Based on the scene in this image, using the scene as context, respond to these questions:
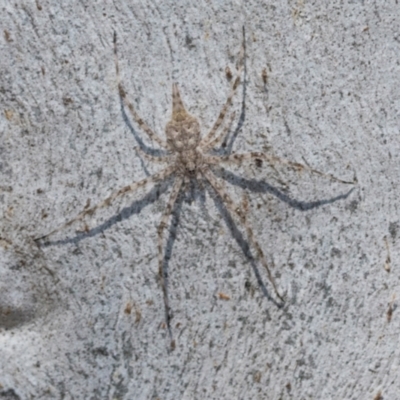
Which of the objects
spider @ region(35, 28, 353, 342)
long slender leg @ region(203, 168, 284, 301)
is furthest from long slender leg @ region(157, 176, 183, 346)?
long slender leg @ region(203, 168, 284, 301)

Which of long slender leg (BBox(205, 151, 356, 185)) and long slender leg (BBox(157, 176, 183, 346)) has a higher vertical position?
long slender leg (BBox(205, 151, 356, 185))

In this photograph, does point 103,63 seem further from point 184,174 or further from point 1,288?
point 1,288

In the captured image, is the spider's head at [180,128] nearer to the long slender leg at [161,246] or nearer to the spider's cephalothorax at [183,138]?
the spider's cephalothorax at [183,138]

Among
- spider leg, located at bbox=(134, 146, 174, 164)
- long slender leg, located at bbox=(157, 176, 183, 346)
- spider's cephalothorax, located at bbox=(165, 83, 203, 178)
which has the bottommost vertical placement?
long slender leg, located at bbox=(157, 176, 183, 346)

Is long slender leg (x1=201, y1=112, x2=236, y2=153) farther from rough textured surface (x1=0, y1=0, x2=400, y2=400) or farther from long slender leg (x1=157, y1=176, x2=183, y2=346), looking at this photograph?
long slender leg (x1=157, y1=176, x2=183, y2=346)

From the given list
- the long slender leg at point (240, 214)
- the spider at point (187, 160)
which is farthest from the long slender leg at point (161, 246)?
the long slender leg at point (240, 214)

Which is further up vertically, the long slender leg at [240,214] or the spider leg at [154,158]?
the spider leg at [154,158]

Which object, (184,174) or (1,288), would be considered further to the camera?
(184,174)

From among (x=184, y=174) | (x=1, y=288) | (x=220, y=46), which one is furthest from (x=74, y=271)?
(x=220, y=46)
